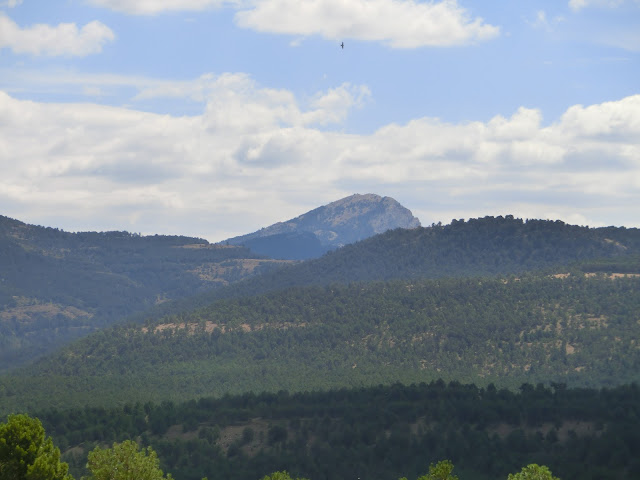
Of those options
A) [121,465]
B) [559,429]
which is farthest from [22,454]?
[559,429]

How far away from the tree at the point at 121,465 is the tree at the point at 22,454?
7.26 metres

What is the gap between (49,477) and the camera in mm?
68812

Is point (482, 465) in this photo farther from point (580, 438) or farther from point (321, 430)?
point (321, 430)

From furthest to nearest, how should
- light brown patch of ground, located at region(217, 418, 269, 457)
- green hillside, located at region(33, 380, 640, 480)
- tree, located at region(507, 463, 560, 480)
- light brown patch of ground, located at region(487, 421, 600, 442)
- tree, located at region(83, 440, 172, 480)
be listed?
light brown patch of ground, located at region(217, 418, 269, 457) < light brown patch of ground, located at region(487, 421, 600, 442) < green hillside, located at region(33, 380, 640, 480) < tree, located at region(507, 463, 560, 480) < tree, located at region(83, 440, 172, 480)

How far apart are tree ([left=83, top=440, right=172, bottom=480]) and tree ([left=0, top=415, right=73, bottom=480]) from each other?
286 inches

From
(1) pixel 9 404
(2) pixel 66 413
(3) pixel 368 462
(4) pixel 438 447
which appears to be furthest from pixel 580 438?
(1) pixel 9 404

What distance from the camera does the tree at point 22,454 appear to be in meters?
67.8

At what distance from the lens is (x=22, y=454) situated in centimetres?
6800

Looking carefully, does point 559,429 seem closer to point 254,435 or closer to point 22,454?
point 254,435

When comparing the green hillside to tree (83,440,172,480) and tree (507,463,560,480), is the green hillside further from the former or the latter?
tree (83,440,172,480)

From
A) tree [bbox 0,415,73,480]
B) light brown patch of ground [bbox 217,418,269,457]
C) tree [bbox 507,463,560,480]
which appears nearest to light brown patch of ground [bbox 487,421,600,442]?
light brown patch of ground [bbox 217,418,269,457]

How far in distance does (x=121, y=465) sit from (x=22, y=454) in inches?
440

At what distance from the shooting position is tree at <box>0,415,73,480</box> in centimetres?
6775

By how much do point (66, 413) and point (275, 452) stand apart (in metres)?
42.4
